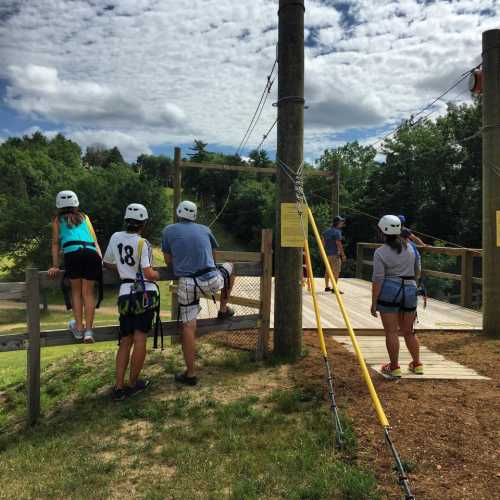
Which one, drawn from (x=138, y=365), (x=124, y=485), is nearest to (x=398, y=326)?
(x=138, y=365)

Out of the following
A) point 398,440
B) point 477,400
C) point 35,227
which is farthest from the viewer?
point 35,227

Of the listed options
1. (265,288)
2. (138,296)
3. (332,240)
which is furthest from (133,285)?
(332,240)

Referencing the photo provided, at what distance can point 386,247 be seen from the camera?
4.25 metres

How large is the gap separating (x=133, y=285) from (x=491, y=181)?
15.7 feet

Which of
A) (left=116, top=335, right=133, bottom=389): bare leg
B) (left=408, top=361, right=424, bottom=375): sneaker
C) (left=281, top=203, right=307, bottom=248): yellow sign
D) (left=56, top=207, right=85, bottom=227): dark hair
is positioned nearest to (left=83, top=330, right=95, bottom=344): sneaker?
(left=116, top=335, right=133, bottom=389): bare leg

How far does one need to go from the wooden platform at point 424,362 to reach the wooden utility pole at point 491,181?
3.99 feet

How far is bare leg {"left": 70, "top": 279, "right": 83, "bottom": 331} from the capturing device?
13.5 feet

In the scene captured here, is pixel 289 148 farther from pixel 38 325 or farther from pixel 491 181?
pixel 38 325

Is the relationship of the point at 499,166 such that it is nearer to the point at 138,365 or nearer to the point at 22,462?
the point at 138,365

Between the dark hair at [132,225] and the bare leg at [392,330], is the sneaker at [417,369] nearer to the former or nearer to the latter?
the bare leg at [392,330]

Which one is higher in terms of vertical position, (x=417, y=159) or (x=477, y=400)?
(x=417, y=159)

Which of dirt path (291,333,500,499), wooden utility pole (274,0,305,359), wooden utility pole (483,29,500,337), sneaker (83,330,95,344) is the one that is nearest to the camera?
dirt path (291,333,500,499)

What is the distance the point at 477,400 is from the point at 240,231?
53114 mm

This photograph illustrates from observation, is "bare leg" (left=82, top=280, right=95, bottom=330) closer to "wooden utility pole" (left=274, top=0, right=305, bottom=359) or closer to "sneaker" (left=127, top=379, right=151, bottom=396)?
"sneaker" (left=127, top=379, right=151, bottom=396)
